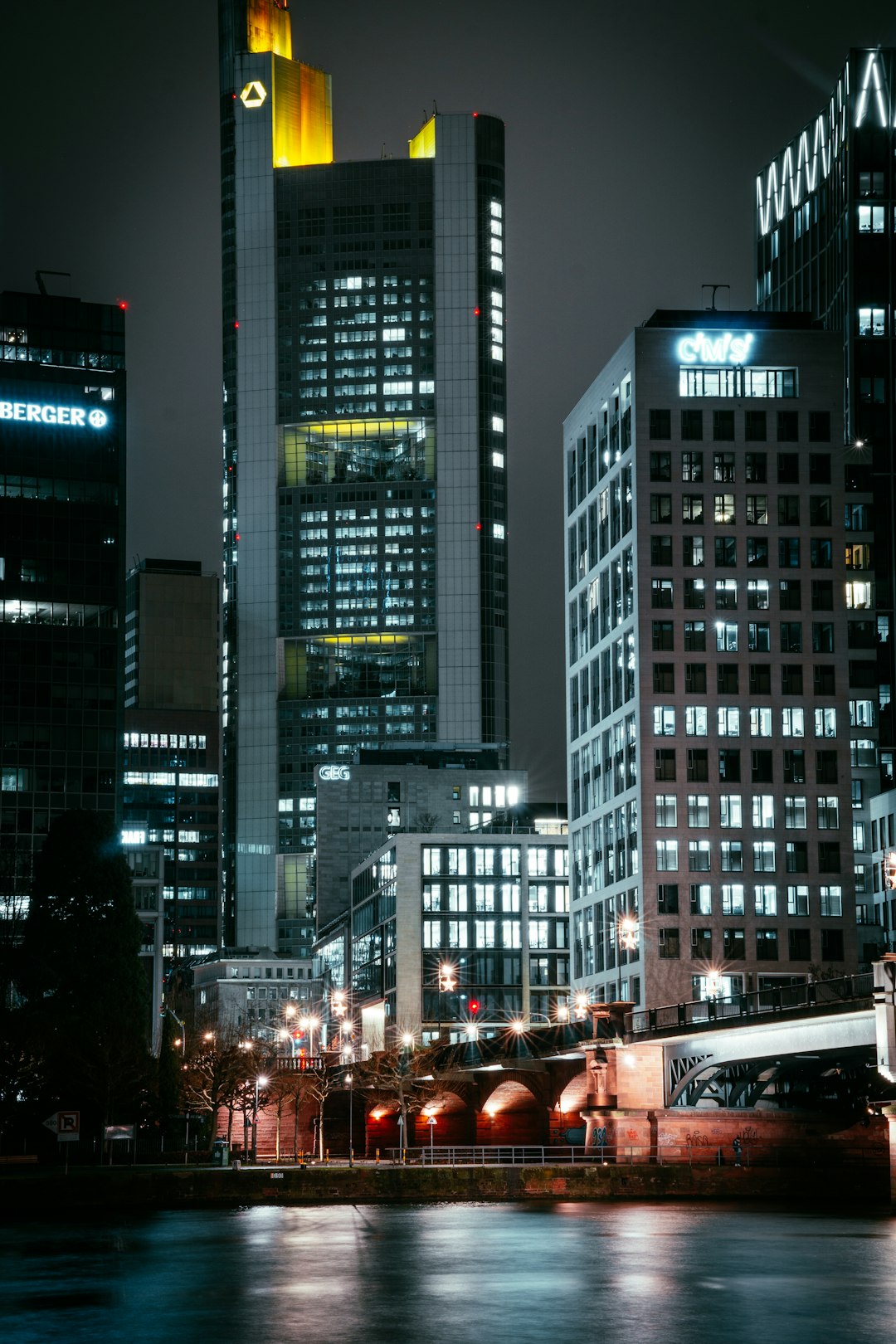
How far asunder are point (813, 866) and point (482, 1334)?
4708 inches

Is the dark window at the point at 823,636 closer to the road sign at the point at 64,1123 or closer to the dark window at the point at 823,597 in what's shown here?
the dark window at the point at 823,597

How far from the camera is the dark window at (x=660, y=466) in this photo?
187375mm

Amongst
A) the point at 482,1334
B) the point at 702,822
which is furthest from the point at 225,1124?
the point at 482,1334

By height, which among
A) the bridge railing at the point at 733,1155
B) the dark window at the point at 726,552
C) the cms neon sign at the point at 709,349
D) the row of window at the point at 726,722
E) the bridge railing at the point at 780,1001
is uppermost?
the cms neon sign at the point at 709,349

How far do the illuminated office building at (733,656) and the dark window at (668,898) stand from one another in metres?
0.19

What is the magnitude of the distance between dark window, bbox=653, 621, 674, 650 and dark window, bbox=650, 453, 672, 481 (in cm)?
1359

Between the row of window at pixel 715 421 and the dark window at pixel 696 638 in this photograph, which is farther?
the row of window at pixel 715 421

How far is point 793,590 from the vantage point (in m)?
187

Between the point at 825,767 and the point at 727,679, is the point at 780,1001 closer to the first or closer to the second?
the point at 825,767

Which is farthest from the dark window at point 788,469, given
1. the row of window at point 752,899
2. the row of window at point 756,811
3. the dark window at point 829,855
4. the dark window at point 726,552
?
the row of window at point 752,899

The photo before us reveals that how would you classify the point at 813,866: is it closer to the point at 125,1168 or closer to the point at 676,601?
the point at 676,601

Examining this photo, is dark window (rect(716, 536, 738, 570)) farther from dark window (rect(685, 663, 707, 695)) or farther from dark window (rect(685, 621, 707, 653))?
dark window (rect(685, 663, 707, 695))

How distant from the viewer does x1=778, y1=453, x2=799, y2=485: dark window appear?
18800cm

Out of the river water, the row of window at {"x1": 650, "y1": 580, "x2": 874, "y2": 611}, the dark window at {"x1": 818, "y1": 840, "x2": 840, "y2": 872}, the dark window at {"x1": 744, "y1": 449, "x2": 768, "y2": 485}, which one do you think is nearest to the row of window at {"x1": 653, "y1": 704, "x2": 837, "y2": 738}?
the row of window at {"x1": 650, "y1": 580, "x2": 874, "y2": 611}
